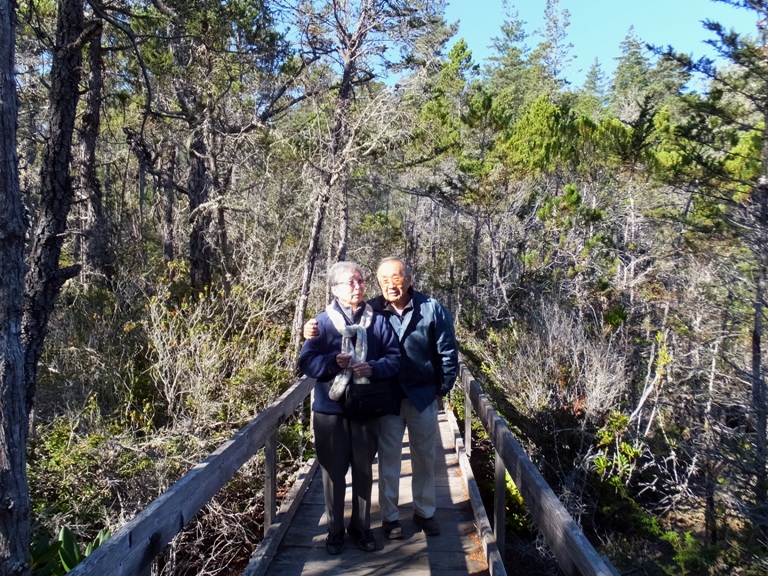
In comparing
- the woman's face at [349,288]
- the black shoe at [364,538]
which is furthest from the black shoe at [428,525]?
the woman's face at [349,288]

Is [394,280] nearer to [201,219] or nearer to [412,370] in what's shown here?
[412,370]

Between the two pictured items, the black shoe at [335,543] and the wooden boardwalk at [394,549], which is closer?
the wooden boardwalk at [394,549]

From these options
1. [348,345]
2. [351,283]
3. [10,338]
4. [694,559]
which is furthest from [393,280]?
[694,559]

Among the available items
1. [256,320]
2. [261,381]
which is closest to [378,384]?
[261,381]

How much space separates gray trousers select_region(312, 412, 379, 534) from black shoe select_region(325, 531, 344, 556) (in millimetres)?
32

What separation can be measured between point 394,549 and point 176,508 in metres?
1.75

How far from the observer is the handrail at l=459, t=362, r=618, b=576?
212 cm

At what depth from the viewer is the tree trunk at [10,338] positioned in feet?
10.3

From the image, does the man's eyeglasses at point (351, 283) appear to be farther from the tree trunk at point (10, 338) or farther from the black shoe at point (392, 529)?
the tree trunk at point (10, 338)

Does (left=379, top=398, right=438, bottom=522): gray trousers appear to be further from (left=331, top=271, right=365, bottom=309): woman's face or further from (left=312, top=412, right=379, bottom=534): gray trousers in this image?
(left=331, top=271, right=365, bottom=309): woman's face

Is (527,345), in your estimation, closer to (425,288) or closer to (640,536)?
(640,536)

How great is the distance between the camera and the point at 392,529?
152 inches

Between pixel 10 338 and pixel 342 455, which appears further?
pixel 342 455

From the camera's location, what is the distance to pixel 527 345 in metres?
10.3
